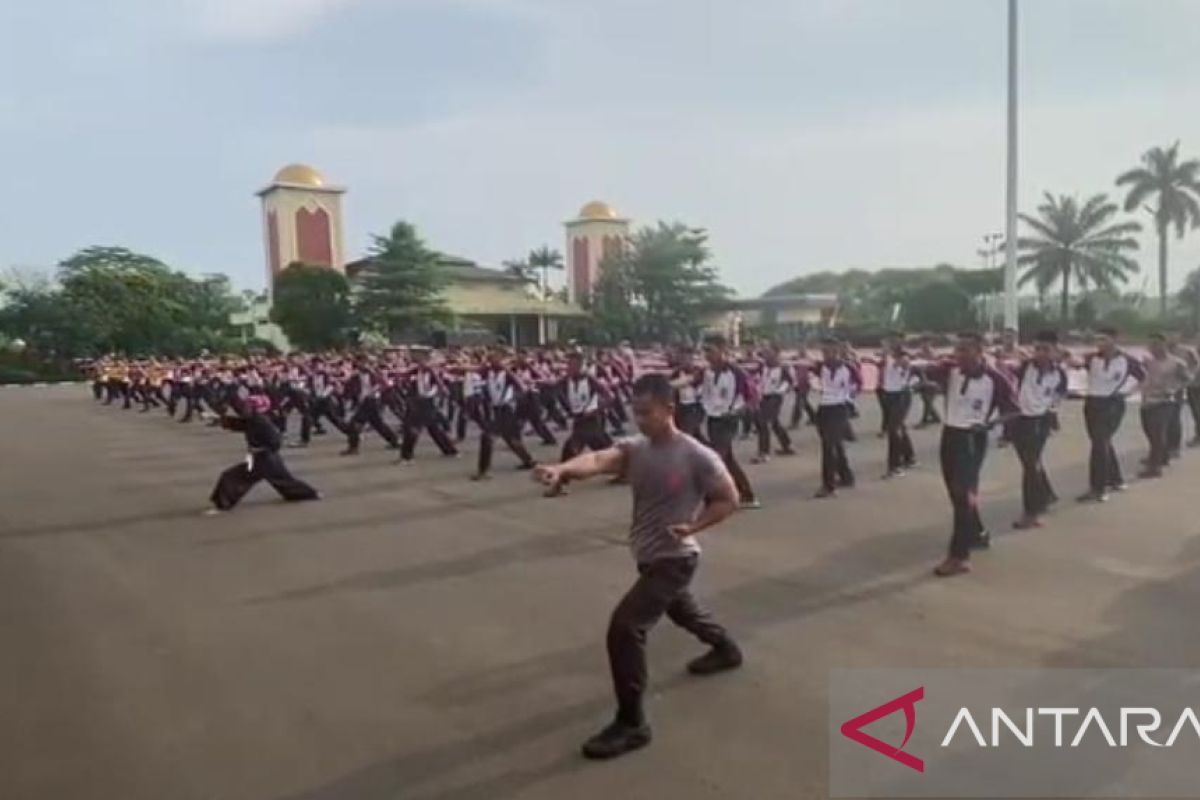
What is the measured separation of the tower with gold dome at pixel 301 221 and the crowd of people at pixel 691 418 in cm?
3492

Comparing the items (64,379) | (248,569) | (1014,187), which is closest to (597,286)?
(64,379)

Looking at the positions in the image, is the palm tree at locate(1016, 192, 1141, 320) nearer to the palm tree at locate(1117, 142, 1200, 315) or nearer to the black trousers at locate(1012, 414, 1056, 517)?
the palm tree at locate(1117, 142, 1200, 315)

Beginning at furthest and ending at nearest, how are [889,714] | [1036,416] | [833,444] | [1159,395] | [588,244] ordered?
[588,244] < [1159,395] < [833,444] < [1036,416] < [889,714]

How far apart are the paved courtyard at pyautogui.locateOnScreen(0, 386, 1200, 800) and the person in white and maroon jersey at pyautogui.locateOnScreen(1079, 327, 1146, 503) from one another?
1.67ft

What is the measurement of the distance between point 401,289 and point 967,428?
138 feet

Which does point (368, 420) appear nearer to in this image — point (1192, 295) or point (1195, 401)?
point (1195, 401)

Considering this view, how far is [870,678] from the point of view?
5.32 m

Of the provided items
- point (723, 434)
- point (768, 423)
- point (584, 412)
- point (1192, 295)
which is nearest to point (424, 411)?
point (584, 412)

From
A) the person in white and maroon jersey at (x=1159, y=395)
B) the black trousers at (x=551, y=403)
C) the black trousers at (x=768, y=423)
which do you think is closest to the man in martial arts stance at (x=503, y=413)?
the black trousers at (x=551, y=403)

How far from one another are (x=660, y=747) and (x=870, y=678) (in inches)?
55.0

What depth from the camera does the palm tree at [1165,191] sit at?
47281mm

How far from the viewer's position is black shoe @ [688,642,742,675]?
17.9 ft

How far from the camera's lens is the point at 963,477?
25.4 feet

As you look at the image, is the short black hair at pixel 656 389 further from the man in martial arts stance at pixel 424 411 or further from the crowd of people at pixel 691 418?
the man in martial arts stance at pixel 424 411
